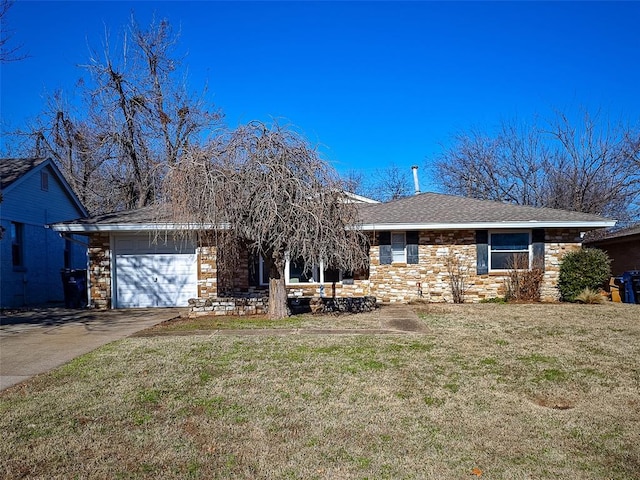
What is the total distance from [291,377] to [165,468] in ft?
8.30

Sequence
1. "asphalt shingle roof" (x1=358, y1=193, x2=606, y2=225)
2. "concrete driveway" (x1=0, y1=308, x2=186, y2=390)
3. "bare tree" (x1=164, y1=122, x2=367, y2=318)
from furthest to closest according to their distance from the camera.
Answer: "asphalt shingle roof" (x1=358, y1=193, x2=606, y2=225) < "bare tree" (x1=164, y1=122, x2=367, y2=318) < "concrete driveway" (x1=0, y1=308, x2=186, y2=390)

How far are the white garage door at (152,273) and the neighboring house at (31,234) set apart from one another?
1.67m

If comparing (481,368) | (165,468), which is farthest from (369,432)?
(481,368)

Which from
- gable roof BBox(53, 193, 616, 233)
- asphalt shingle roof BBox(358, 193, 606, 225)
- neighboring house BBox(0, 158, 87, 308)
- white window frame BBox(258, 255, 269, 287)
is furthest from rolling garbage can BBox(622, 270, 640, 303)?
neighboring house BBox(0, 158, 87, 308)

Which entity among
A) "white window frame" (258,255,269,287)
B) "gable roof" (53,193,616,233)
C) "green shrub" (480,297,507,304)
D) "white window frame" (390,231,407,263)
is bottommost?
"green shrub" (480,297,507,304)

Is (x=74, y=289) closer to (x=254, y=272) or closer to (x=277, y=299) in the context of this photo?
(x=254, y=272)

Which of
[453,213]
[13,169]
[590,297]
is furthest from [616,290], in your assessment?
[13,169]

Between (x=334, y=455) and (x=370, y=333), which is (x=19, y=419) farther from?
(x=370, y=333)

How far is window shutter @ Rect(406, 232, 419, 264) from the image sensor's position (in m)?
14.5

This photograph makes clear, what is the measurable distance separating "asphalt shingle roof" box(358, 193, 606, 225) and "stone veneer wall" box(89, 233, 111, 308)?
7765 mm

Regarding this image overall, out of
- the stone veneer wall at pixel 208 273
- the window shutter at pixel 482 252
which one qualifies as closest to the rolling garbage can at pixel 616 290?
the window shutter at pixel 482 252

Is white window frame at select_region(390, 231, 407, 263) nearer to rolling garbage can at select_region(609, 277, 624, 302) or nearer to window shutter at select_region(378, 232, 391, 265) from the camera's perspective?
window shutter at select_region(378, 232, 391, 265)

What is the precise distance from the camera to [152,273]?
567 inches

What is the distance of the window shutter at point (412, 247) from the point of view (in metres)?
14.5
